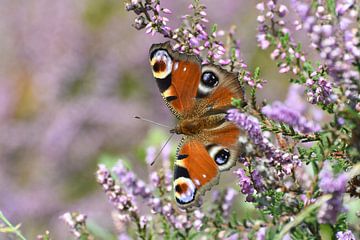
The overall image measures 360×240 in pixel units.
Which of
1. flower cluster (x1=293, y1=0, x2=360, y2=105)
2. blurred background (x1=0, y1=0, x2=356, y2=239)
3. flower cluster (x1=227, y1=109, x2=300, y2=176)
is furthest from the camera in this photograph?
blurred background (x1=0, y1=0, x2=356, y2=239)

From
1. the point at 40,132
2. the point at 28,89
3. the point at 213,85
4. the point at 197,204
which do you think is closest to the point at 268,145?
the point at 197,204

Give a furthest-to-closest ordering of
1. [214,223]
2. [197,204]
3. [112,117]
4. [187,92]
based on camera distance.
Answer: [112,117]
[187,92]
[197,204]
[214,223]

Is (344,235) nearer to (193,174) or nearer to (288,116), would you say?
(288,116)

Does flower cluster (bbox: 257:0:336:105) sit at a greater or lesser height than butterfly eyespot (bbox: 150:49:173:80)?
lesser

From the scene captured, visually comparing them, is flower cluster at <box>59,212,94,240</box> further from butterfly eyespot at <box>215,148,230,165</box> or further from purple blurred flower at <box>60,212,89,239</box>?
butterfly eyespot at <box>215,148,230,165</box>

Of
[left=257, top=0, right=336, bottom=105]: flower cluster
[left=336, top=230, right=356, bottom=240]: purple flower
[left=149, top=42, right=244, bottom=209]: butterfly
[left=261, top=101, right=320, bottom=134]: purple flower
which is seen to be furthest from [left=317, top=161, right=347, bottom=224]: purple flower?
[left=149, top=42, right=244, bottom=209]: butterfly

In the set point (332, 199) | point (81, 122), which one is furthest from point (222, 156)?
point (81, 122)

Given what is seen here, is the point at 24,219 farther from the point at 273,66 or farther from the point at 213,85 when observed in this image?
the point at 213,85
